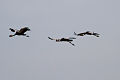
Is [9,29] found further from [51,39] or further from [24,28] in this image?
[51,39]

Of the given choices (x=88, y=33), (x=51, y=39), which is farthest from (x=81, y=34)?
(x=51, y=39)

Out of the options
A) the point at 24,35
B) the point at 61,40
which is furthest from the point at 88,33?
the point at 24,35

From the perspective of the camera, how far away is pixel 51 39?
40.5 m

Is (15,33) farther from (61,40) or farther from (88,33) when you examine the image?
(88,33)

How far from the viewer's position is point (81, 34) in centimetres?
4047

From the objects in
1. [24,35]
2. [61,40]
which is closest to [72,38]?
[61,40]

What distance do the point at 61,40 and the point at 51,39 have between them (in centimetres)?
173

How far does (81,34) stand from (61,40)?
2.99 m

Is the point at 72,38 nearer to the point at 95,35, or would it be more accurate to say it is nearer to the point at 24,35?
A: the point at 95,35

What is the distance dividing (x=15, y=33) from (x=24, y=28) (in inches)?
62.4

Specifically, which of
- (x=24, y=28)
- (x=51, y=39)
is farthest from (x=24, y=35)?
(x=51, y=39)

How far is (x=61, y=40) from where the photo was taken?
129 feet

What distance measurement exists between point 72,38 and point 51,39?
9.63ft

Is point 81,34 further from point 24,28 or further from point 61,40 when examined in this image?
point 24,28
